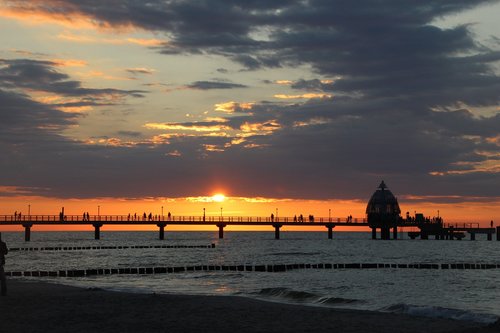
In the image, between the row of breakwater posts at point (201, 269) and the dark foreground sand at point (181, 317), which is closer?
the dark foreground sand at point (181, 317)

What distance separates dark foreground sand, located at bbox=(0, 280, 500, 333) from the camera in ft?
80.1

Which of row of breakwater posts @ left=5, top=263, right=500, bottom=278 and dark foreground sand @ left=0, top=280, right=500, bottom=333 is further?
row of breakwater posts @ left=5, top=263, right=500, bottom=278

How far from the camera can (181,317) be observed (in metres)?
27.7

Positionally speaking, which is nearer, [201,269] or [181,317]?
[181,317]

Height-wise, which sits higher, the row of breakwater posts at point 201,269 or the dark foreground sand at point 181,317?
the dark foreground sand at point 181,317

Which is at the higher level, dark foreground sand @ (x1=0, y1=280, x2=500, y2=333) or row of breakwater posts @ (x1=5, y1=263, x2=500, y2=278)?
dark foreground sand @ (x1=0, y1=280, x2=500, y2=333)

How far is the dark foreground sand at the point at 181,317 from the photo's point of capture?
24.4m

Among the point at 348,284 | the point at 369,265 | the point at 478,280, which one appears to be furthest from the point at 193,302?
the point at 369,265

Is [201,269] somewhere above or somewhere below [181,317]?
below

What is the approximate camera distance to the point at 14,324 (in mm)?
24156

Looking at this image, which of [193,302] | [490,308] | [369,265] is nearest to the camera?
[193,302]

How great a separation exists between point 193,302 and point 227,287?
63.0 ft

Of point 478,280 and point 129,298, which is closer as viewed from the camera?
point 129,298

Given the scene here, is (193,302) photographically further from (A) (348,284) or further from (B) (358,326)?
(A) (348,284)
